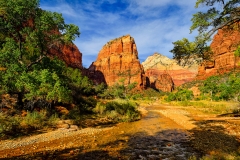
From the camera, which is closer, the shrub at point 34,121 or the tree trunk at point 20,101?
the shrub at point 34,121

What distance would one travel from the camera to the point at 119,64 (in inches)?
7215

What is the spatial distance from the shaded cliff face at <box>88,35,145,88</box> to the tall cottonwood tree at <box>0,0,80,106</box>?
506ft

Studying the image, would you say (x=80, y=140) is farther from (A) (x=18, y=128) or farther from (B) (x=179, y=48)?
(B) (x=179, y=48)

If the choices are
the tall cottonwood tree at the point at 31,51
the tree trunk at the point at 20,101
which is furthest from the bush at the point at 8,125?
the tree trunk at the point at 20,101

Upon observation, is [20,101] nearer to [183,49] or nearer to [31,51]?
[31,51]

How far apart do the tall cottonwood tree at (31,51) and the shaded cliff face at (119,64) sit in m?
154

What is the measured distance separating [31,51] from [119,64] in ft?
555

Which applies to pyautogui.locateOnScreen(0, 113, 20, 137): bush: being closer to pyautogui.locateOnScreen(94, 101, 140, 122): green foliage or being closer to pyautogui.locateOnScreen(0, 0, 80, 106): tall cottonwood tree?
pyautogui.locateOnScreen(0, 0, 80, 106): tall cottonwood tree

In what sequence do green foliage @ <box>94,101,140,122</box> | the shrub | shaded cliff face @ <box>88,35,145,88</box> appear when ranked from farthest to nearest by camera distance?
1. shaded cliff face @ <box>88,35,145,88</box>
2. green foliage @ <box>94,101,140,122</box>
3. the shrub

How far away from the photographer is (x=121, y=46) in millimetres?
191750

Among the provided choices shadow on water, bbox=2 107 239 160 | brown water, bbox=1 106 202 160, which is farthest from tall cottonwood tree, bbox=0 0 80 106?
shadow on water, bbox=2 107 239 160

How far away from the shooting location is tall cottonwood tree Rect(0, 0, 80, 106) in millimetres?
12125

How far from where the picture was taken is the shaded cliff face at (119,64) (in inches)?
6932

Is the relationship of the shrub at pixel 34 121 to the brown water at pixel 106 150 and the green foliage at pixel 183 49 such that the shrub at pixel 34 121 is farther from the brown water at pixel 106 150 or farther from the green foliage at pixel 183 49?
the green foliage at pixel 183 49
